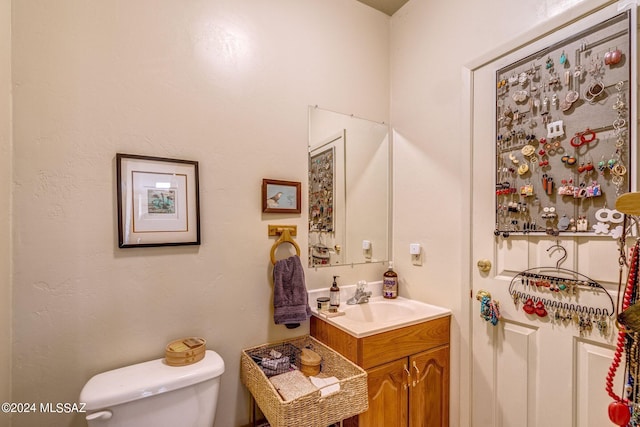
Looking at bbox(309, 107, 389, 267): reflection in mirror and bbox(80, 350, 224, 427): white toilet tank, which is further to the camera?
bbox(309, 107, 389, 267): reflection in mirror

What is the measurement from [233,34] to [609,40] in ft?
5.20

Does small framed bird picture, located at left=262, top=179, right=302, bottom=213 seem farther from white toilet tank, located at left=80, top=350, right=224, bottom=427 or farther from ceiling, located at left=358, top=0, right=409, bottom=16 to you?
ceiling, located at left=358, top=0, right=409, bottom=16

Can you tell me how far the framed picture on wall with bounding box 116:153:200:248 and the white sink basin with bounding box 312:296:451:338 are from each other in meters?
0.83

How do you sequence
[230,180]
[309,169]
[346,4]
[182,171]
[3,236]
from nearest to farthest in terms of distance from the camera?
[3,236], [182,171], [230,180], [309,169], [346,4]

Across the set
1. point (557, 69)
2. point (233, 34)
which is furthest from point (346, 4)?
point (557, 69)

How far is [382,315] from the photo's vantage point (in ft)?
5.83

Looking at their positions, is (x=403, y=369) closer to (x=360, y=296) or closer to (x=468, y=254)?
(x=360, y=296)

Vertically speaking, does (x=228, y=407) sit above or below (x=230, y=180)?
A: below

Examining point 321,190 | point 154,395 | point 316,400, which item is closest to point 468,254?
point 321,190

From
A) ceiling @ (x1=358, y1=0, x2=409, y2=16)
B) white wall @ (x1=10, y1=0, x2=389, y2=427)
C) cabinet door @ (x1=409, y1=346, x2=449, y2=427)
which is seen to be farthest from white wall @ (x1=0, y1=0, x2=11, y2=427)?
ceiling @ (x1=358, y1=0, x2=409, y2=16)

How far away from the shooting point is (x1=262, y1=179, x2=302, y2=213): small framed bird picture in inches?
60.5

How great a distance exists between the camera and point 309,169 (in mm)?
1698

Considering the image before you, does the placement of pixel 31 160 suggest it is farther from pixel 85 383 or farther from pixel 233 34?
pixel 233 34

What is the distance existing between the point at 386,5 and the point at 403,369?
221 cm
